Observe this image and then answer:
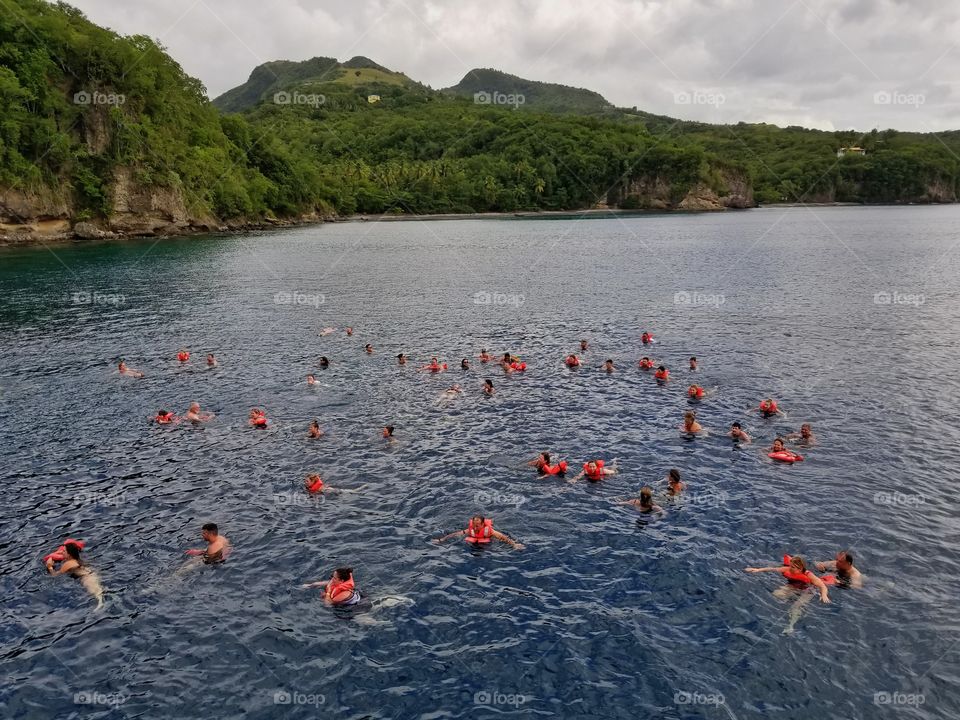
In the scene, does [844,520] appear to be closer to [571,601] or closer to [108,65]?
[571,601]

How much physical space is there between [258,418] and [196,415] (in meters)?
3.52

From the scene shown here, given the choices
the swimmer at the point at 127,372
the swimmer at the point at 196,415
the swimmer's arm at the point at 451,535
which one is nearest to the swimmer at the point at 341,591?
the swimmer's arm at the point at 451,535

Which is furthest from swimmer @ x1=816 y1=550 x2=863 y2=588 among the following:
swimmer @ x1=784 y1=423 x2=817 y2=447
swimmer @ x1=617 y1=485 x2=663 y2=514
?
swimmer @ x1=784 y1=423 x2=817 y2=447

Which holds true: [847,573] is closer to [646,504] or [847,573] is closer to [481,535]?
[646,504]

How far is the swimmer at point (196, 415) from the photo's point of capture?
31234 millimetres

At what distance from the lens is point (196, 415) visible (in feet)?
103

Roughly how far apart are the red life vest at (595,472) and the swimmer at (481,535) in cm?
537

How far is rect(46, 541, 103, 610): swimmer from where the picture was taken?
18484 millimetres

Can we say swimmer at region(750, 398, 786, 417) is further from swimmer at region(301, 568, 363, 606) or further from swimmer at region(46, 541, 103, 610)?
swimmer at region(46, 541, 103, 610)

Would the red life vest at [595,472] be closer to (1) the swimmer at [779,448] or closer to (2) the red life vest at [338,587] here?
(1) the swimmer at [779,448]

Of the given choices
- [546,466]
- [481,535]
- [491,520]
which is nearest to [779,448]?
[546,466]

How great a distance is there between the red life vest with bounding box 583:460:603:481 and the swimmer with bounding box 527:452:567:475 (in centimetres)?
85

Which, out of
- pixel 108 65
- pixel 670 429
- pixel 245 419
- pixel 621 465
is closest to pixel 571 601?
pixel 621 465

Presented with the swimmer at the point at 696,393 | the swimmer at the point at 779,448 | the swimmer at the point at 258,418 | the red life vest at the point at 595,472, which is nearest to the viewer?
the red life vest at the point at 595,472
